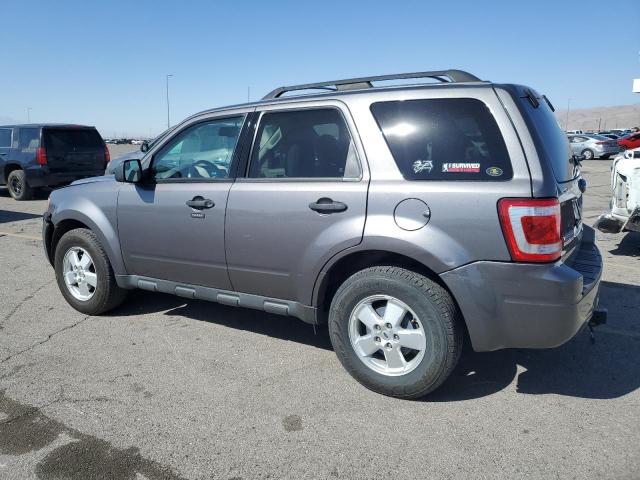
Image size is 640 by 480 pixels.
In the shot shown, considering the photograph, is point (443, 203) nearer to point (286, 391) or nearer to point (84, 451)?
point (286, 391)

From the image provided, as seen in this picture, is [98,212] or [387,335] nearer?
[387,335]

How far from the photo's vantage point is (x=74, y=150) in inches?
493

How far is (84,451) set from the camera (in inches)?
108

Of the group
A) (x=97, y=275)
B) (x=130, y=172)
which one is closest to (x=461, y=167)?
(x=130, y=172)

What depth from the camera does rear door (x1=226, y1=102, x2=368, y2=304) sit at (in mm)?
3311

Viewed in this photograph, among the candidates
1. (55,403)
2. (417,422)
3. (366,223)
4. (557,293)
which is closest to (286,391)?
(417,422)

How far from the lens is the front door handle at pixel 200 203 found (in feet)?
12.6

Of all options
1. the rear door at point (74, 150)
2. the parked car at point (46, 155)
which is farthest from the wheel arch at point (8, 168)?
the rear door at point (74, 150)

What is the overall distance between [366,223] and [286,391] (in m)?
1.19

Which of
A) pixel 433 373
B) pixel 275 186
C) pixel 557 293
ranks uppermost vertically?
pixel 275 186

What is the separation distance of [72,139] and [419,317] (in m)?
11.7

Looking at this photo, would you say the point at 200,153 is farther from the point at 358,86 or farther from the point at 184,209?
the point at 358,86

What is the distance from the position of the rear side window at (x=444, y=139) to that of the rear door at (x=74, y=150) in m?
11.2

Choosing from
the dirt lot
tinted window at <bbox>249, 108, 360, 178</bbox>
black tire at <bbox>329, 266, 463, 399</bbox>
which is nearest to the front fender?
the dirt lot
